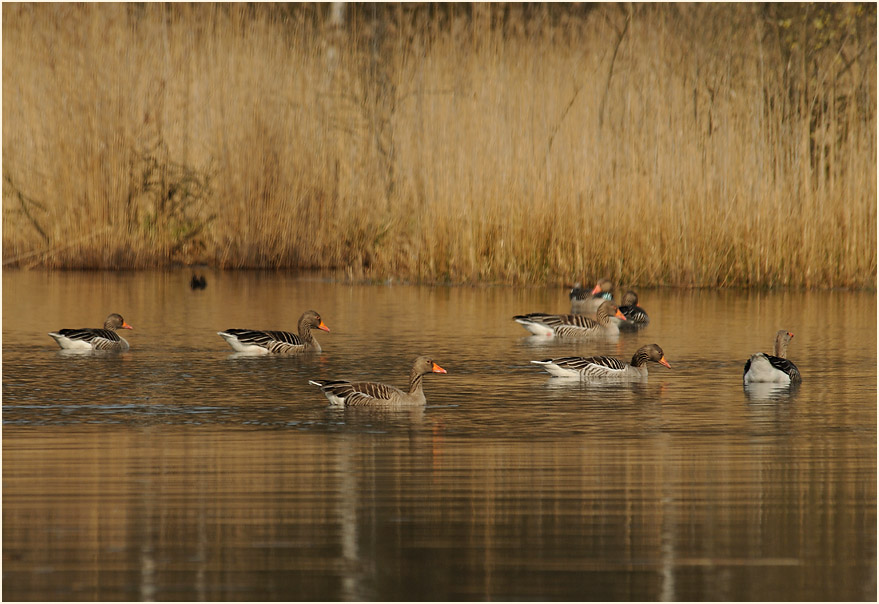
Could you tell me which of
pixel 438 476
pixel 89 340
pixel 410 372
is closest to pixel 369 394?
pixel 410 372

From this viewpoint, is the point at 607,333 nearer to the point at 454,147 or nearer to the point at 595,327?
the point at 595,327

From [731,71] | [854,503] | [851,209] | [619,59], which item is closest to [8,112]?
[619,59]

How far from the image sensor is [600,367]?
1204 cm

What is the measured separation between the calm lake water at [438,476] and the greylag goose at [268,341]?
0.17m

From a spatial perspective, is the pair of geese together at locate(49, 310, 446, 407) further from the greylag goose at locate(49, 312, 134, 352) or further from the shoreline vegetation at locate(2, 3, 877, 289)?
the shoreline vegetation at locate(2, 3, 877, 289)

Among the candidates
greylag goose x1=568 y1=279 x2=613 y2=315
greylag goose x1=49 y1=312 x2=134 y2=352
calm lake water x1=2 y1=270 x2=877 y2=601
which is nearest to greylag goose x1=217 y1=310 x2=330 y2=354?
calm lake water x1=2 y1=270 x2=877 y2=601

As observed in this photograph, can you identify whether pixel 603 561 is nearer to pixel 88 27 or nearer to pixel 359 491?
pixel 359 491

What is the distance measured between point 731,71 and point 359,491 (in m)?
13.5

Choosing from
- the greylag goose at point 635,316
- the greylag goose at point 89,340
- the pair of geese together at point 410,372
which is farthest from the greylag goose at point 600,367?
the greylag goose at point 635,316

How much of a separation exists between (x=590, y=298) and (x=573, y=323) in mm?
2679

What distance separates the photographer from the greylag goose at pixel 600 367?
1194 cm

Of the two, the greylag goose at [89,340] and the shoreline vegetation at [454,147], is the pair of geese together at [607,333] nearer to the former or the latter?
the shoreline vegetation at [454,147]

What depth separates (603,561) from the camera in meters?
5.99

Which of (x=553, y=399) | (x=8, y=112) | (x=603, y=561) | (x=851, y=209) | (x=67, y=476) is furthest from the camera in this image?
(x=8, y=112)
